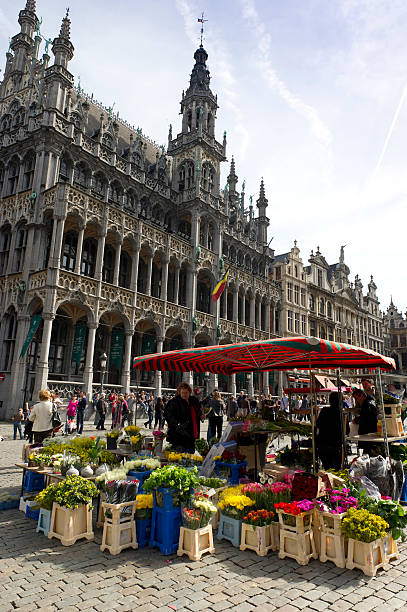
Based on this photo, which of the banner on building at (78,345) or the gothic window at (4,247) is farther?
the gothic window at (4,247)

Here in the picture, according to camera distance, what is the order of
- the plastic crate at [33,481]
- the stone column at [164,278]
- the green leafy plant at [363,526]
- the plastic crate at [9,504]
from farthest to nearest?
the stone column at [164,278], the plastic crate at [33,481], the plastic crate at [9,504], the green leafy plant at [363,526]

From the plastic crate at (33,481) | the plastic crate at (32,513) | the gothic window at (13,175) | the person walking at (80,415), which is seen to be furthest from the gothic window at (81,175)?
the plastic crate at (32,513)

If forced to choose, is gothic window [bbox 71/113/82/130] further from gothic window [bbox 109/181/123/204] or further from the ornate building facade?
the ornate building facade

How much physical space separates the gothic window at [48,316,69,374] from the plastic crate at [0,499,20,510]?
1786 centimetres

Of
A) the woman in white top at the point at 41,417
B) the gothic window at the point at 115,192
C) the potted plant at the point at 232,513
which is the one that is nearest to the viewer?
the potted plant at the point at 232,513

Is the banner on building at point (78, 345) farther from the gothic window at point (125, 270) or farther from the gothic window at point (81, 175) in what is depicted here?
the gothic window at point (81, 175)

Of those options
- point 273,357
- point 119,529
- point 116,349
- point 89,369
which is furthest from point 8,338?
point 119,529

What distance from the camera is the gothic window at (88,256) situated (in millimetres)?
26650

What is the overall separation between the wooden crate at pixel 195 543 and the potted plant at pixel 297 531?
0.93m

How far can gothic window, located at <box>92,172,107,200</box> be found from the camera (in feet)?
86.2

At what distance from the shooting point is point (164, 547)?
17.6 ft

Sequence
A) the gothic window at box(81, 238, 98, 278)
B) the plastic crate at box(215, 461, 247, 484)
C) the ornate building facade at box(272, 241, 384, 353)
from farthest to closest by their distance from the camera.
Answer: the ornate building facade at box(272, 241, 384, 353)
the gothic window at box(81, 238, 98, 278)
the plastic crate at box(215, 461, 247, 484)

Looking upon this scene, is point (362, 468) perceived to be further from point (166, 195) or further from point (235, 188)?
point (235, 188)

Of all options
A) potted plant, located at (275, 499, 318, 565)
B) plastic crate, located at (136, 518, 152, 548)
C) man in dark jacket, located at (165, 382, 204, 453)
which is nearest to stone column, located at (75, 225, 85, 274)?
man in dark jacket, located at (165, 382, 204, 453)
